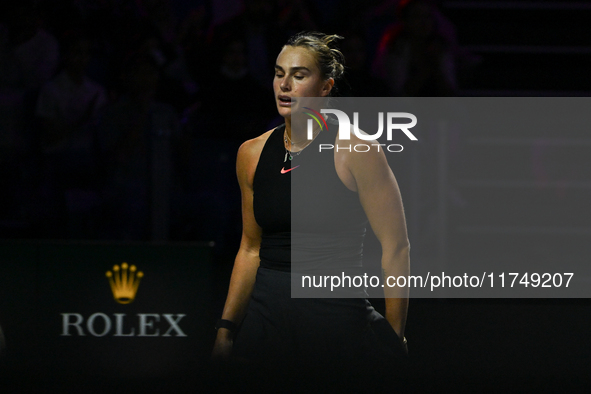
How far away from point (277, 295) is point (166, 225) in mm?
1496

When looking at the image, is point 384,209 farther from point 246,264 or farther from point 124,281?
point 124,281

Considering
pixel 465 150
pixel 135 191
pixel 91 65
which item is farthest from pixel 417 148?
pixel 91 65

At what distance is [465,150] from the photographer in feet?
11.9

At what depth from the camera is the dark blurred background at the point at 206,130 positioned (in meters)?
3.37

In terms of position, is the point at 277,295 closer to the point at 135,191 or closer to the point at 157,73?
the point at 135,191

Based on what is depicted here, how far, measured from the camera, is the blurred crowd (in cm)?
343

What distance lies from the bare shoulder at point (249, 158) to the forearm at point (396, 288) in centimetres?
41

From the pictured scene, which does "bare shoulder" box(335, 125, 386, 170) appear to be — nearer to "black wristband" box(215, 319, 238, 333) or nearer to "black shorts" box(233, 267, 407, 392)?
"black shorts" box(233, 267, 407, 392)

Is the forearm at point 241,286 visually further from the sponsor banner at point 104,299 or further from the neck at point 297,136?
the neck at point 297,136

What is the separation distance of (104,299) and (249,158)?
58 centimetres

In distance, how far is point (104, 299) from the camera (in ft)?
6.33

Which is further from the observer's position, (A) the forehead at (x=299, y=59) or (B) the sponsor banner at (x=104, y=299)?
(B) the sponsor banner at (x=104, y=299)

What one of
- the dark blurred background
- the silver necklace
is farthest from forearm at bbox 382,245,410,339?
the dark blurred background

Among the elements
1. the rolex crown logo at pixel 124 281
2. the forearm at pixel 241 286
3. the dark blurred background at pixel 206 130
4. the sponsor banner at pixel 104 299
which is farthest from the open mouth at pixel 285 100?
the dark blurred background at pixel 206 130
